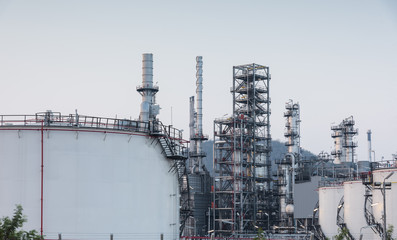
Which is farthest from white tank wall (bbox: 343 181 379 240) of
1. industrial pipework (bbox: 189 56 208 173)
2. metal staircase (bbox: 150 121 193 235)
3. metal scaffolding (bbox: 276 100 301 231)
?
industrial pipework (bbox: 189 56 208 173)

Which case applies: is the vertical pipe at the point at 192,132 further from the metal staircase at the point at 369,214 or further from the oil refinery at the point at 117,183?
the metal staircase at the point at 369,214

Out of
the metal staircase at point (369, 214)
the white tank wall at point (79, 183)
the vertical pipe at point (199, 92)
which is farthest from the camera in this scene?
the vertical pipe at point (199, 92)

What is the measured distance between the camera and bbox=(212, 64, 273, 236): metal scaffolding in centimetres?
8081

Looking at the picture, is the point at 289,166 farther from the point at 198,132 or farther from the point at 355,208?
the point at 355,208

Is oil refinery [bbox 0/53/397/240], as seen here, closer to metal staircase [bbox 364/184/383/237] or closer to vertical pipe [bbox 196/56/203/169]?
metal staircase [bbox 364/184/383/237]

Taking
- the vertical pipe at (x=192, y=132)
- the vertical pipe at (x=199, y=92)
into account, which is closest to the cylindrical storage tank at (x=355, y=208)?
the vertical pipe at (x=192, y=132)

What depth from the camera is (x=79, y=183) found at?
42156 millimetres

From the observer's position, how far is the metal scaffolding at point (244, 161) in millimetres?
80812

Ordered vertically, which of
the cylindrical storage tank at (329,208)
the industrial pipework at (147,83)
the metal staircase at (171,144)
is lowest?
the cylindrical storage tank at (329,208)

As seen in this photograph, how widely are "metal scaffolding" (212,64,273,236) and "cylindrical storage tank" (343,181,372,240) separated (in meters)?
22.2

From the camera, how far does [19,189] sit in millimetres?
41406

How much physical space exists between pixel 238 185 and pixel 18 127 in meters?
42.7

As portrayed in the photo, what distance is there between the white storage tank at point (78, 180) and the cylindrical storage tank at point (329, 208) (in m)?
24.3

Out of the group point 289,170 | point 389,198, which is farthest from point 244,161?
point 389,198
